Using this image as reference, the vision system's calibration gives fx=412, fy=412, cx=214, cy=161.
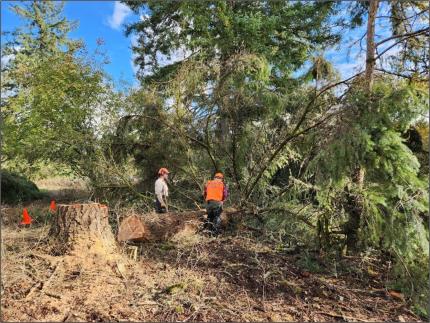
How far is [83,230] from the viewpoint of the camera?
6312mm

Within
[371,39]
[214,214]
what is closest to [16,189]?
[214,214]

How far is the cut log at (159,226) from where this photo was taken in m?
7.41

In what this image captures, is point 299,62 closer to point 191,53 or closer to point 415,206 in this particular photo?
point 191,53

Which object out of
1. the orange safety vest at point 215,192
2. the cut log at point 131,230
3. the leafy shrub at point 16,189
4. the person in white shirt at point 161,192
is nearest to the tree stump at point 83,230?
the cut log at point 131,230

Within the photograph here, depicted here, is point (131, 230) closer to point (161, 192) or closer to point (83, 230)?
point (83, 230)

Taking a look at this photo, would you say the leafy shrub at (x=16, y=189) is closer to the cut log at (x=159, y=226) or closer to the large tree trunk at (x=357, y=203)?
the cut log at (x=159, y=226)

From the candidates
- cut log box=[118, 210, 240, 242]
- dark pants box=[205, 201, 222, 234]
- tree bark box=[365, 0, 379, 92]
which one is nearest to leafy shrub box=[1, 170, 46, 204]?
cut log box=[118, 210, 240, 242]

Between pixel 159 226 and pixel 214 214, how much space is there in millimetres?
1227

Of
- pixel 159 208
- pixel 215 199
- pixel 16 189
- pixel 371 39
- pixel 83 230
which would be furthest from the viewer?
pixel 16 189

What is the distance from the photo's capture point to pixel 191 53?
43.6ft

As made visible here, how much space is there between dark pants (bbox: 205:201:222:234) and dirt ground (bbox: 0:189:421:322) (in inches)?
54.5

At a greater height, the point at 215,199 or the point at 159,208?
the point at 215,199

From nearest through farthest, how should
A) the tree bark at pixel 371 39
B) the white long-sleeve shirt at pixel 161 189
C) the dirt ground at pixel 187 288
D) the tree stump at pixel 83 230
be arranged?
the dirt ground at pixel 187 288, the tree stump at pixel 83 230, the tree bark at pixel 371 39, the white long-sleeve shirt at pixel 161 189

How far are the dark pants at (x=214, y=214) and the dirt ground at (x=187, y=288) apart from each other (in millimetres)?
1385
